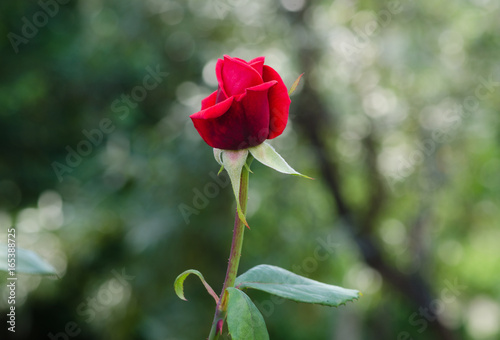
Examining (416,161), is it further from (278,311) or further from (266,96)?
(266,96)

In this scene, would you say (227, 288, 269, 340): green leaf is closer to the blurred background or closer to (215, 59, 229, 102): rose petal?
(215, 59, 229, 102): rose petal

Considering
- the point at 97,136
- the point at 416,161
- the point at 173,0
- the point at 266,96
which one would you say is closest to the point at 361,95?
the point at 416,161
